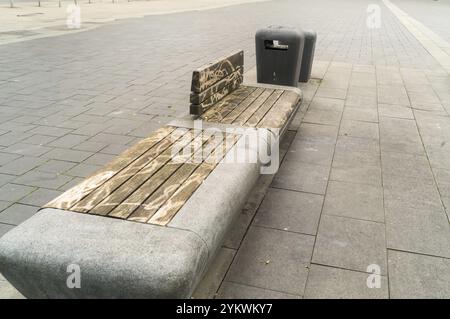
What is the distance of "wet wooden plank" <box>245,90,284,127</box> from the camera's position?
4068 millimetres

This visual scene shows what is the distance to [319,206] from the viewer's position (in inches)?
140

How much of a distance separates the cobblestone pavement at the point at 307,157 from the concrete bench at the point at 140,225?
0.52 metres

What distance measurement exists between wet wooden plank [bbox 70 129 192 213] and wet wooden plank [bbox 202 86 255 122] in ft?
1.80

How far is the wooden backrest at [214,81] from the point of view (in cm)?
400

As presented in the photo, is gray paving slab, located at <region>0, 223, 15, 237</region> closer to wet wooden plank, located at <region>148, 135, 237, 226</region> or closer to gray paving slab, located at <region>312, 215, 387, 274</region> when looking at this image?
wet wooden plank, located at <region>148, 135, 237, 226</region>

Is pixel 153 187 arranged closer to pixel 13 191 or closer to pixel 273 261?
pixel 273 261

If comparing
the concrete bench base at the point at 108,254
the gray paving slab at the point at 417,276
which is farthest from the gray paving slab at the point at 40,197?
the gray paving slab at the point at 417,276

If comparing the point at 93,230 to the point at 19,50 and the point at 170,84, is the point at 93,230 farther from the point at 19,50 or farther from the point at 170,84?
the point at 19,50

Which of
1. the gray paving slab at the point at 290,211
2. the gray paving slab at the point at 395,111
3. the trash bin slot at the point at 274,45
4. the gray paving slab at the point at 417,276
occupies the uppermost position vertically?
the trash bin slot at the point at 274,45

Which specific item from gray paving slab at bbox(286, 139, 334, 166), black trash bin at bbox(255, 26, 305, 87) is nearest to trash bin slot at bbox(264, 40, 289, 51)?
black trash bin at bbox(255, 26, 305, 87)

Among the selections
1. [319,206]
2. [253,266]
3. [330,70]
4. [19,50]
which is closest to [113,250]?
[253,266]

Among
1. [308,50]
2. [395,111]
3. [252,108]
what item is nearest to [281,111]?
[252,108]

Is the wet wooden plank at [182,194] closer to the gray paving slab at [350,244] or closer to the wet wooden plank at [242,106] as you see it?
the wet wooden plank at [242,106]

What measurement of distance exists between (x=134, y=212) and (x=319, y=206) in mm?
1765
